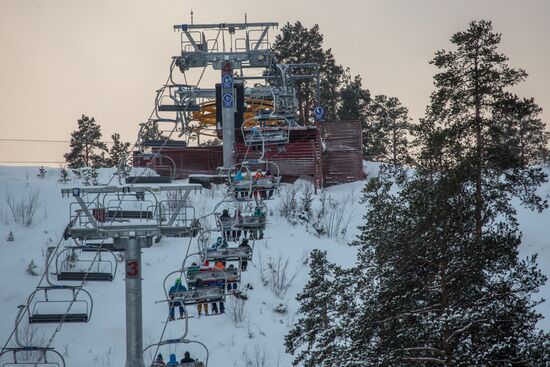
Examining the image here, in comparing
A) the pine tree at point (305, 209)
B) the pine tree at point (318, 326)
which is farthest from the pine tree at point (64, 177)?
the pine tree at point (318, 326)

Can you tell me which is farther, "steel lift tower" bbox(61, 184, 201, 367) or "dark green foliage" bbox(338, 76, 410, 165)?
"dark green foliage" bbox(338, 76, 410, 165)

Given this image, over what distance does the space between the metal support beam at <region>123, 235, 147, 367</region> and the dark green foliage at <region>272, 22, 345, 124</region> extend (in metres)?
30.7

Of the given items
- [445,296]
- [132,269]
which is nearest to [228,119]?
[132,269]

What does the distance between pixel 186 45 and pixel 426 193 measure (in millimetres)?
13875

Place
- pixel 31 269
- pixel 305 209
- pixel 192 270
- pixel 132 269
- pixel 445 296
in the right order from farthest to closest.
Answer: pixel 305 209, pixel 31 269, pixel 132 269, pixel 192 270, pixel 445 296

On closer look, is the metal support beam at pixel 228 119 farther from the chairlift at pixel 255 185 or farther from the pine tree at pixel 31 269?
the pine tree at pixel 31 269

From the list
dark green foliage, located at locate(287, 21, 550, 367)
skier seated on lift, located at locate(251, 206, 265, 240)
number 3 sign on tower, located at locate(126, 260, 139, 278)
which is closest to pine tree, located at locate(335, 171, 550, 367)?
dark green foliage, located at locate(287, 21, 550, 367)

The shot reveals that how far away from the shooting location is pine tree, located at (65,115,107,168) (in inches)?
1924

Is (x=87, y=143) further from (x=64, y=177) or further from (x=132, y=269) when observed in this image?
(x=132, y=269)

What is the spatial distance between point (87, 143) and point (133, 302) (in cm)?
3278

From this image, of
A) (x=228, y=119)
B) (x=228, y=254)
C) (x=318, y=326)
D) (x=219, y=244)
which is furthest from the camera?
(x=228, y=119)

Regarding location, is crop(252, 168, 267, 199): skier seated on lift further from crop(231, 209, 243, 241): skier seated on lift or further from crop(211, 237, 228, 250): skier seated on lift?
crop(211, 237, 228, 250): skier seated on lift

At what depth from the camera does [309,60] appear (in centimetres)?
4966

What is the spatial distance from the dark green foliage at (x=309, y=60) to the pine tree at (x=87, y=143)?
45.3 ft
